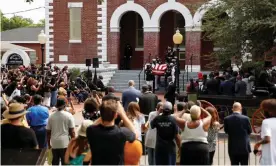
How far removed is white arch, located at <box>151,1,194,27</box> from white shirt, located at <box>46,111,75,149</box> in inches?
978

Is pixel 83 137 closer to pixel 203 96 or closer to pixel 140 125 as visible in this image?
pixel 140 125

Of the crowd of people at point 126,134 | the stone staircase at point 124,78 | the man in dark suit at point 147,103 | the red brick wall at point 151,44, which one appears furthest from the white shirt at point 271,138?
the red brick wall at point 151,44

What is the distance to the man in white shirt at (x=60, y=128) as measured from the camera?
34.0 feet

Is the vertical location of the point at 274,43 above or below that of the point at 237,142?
above

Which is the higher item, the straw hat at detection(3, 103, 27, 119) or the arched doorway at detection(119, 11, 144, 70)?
the arched doorway at detection(119, 11, 144, 70)

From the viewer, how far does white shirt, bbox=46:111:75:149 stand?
1035 cm

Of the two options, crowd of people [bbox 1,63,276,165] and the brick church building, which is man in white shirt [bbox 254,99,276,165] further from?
the brick church building

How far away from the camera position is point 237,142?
33.9ft

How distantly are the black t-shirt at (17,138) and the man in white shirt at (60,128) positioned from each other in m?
1.55

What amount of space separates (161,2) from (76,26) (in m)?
5.51

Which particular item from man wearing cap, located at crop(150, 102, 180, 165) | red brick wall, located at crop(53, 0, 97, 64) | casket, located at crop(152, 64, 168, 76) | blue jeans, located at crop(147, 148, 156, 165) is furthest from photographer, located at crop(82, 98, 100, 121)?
red brick wall, located at crop(53, 0, 97, 64)

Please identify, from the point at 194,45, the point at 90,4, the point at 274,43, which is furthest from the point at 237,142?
the point at 90,4

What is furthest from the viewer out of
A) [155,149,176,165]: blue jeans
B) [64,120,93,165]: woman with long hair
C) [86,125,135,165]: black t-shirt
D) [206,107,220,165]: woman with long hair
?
[206,107,220,165]: woman with long hair

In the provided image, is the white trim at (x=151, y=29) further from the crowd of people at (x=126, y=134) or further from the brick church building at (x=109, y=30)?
the crowd of people at (x=126, y=134)
